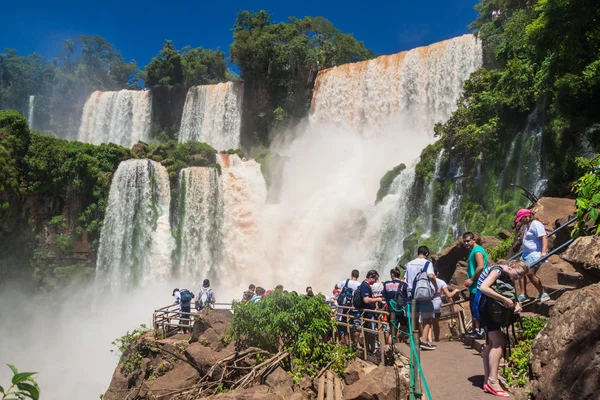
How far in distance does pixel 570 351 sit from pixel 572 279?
331 cm

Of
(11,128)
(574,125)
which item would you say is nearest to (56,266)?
(11,128)

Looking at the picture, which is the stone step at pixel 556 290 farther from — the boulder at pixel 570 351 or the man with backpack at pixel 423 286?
the boulder at pixel 570 351

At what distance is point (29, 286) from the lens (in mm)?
23844

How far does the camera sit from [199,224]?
23266 millimetres

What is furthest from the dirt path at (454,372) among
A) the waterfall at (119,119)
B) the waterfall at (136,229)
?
the waterfall at (119,119)

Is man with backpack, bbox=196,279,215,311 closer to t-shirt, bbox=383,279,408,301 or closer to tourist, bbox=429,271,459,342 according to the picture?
t-shirt, bbox=383,279,408,301

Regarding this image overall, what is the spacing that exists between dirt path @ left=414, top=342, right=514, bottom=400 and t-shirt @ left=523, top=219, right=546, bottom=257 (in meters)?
1.55

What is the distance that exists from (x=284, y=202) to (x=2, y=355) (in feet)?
49.5

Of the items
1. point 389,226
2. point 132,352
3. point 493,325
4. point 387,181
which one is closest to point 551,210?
point 493,325

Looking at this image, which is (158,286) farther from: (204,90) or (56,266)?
(204,90)

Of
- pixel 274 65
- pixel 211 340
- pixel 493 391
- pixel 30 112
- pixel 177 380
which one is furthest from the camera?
pixel 30 112

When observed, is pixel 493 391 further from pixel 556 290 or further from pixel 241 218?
pixel 241 218

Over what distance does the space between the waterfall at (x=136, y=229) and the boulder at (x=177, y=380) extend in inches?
A: 590

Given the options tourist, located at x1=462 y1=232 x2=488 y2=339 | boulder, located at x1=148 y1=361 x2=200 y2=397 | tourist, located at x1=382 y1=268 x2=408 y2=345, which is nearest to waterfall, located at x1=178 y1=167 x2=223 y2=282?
boulder, located at x1=148 y1=361 x2=200 y2=397
